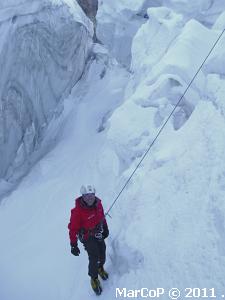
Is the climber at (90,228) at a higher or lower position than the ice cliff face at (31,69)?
higher

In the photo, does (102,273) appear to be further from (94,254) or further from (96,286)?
(94,254)

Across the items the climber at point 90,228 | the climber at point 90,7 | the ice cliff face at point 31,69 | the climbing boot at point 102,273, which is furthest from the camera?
the climber at point 90,7

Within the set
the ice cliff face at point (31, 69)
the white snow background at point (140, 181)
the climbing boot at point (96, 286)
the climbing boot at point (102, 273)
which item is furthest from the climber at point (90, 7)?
the climbing boot at point (96, 286)

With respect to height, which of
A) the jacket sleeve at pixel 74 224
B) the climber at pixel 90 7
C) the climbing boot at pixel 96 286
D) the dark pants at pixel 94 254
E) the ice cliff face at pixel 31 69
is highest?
the jacket sleeve at pixel 74 224

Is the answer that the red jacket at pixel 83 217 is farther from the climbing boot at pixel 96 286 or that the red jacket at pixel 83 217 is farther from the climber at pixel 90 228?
the climbing boot at pixel 96 286

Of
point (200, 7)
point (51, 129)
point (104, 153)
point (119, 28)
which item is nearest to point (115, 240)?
point (104, 153)

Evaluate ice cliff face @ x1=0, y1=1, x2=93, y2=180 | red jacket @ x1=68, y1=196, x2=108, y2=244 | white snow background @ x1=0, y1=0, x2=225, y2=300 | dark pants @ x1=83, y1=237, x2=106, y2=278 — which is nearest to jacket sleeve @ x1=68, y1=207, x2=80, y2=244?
red jacket @ x1=68, y1=196, x2=108, y2=244

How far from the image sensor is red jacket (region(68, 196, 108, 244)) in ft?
17.3

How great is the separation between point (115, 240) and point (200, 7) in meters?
9.90

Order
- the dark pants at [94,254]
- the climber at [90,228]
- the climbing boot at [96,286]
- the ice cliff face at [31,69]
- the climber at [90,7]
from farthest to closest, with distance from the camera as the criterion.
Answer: the climber at [90,7]
the ice cliff face at [31,69]
the climbing boot at [96,286]
the dark pants at [94,254]
the climber at [90,228]

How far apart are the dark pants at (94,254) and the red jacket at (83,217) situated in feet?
0.35

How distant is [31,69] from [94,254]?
6.81m

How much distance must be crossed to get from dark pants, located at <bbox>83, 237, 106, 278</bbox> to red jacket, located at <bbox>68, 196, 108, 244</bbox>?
0.11 metres

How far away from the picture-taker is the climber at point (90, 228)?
527cm
